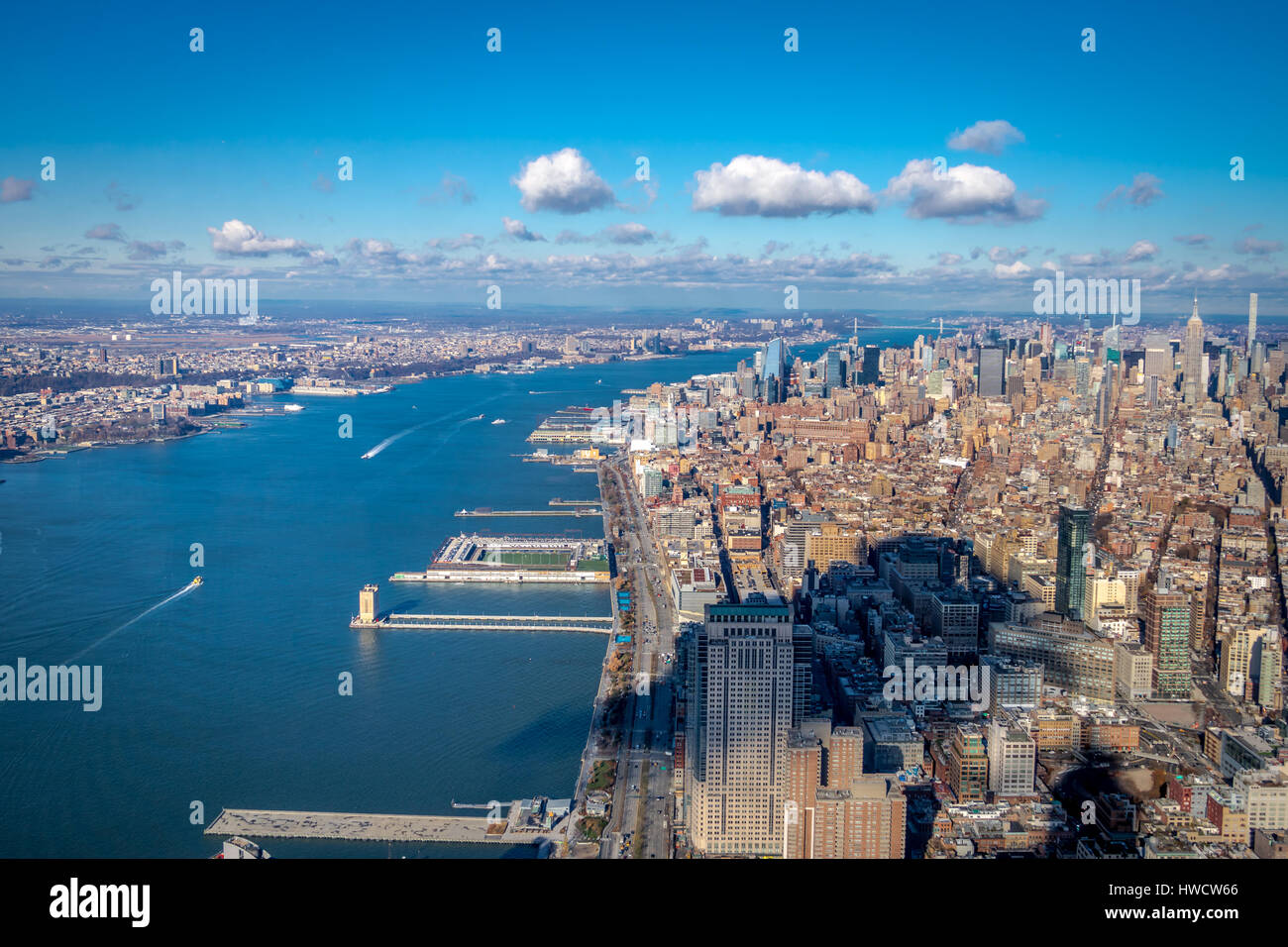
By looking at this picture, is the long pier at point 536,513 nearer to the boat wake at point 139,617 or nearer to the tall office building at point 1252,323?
the boat wake at point 139,617

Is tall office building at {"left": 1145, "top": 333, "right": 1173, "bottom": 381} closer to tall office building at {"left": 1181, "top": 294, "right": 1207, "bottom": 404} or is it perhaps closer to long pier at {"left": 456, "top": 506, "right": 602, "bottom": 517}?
tall office building at {"left": 1181, "top": 294, "right": 1207, "bottom": 404}

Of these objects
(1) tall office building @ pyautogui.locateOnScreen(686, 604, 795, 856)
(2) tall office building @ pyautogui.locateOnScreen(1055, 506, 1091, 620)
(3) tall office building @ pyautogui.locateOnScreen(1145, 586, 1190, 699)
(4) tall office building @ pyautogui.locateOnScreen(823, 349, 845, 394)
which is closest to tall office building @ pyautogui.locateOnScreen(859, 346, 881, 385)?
(4) tall office building @ pyautogui.locateOnScreen(823, 349, 845, 394)

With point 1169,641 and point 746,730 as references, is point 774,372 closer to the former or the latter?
point 1169,641

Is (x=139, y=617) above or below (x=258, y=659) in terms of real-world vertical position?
above

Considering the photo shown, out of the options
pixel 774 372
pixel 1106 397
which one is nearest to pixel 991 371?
pixel 1106 397

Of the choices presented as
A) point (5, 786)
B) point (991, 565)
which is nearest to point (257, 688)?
point (5, 786)

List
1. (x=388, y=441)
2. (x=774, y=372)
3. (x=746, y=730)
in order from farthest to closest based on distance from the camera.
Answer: (x=774, y=372)
(x=388, y=441)
(x=746, y=730)
